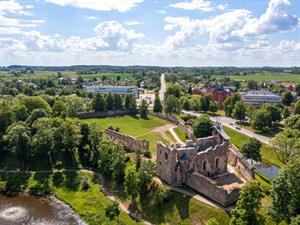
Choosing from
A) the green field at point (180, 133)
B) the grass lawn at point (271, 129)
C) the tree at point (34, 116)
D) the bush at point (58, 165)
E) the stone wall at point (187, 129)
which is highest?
the tree at point (34, 116)

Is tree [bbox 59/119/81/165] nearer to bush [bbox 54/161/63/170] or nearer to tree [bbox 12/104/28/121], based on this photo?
bush [bbox 54/161/63/170]

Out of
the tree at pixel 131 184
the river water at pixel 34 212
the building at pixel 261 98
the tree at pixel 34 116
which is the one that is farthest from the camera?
the building at pixel 261 98

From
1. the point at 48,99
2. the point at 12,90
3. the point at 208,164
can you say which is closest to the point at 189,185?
the point at 208,164

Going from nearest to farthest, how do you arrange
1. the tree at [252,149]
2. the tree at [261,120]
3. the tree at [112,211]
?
1. the tree at [112,211]
2. the tree at [252,149]
3. the tree at [261,120]

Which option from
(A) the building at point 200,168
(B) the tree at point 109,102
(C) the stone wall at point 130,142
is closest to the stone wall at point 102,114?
(B) the tree at point 109,102

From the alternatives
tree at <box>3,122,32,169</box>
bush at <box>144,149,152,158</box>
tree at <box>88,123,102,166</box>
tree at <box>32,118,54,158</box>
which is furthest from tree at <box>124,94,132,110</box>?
bush at <box>144,149,152,158</box>

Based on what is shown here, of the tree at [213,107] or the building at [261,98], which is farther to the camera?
the building at [261,98]

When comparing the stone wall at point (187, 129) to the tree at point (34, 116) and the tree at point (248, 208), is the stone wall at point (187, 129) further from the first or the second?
the tree at point (34, 116)
